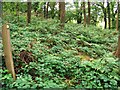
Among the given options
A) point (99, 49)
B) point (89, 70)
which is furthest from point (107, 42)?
point (89, 70)

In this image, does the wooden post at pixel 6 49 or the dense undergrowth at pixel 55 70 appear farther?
the wooden post at pixel 6 49

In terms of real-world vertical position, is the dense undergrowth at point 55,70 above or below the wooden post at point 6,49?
below

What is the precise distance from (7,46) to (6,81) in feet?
2.86

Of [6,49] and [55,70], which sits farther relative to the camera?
[55,70]

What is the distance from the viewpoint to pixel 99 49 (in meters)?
8.16

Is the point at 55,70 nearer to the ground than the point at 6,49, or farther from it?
nearer to the ground

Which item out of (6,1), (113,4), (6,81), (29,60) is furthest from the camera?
(113,4)

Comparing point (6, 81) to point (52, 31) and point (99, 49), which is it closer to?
point (99, 49)

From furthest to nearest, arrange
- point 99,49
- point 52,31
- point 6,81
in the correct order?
point 52,31 → point 99,49 → point 6,81

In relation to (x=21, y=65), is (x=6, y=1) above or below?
above

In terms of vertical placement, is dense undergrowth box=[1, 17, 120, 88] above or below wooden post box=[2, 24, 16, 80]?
below

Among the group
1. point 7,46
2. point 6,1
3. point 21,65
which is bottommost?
→ point 21,65

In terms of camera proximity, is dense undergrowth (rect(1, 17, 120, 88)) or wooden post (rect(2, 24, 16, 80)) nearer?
dense undergrowth (rect(1, 17, 120, 88))

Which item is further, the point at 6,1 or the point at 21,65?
the point at 6,1
